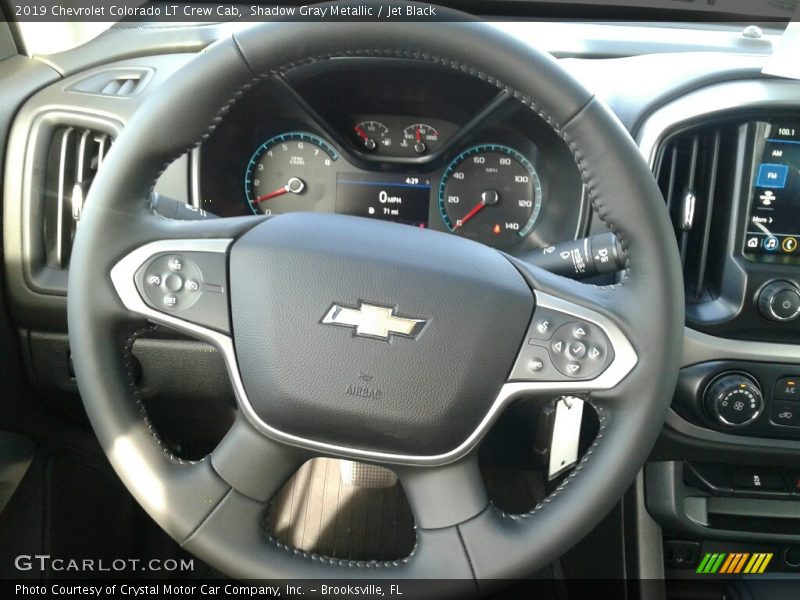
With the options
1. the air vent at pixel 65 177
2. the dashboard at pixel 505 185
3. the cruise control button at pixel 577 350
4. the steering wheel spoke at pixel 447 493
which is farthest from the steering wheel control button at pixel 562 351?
the air vent at pixel 65 177

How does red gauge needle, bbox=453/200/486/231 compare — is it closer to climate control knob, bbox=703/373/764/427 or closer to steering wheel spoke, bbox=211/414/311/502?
climate control knob, bbox=703/373/764/427

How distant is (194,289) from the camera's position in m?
1.03

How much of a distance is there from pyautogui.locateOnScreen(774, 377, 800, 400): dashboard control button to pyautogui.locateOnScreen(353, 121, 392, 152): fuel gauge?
0.80m

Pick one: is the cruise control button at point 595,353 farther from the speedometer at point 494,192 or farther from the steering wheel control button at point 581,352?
the speedometer at point 494,192

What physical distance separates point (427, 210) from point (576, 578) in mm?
904

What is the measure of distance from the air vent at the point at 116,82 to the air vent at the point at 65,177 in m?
0.07

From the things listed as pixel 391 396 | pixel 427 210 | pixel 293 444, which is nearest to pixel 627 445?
pixel 391 396

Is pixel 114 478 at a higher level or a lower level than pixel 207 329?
lower

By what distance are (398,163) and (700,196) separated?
53 cm

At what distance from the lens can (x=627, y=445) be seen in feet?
3.19

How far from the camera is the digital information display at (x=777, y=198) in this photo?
1.33 metres

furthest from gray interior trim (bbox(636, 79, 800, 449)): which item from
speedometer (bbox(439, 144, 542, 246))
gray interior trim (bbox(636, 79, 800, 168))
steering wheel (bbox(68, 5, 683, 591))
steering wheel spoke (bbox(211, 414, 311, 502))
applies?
steering wheel spoke (bbox(211, 414, 311, 502))

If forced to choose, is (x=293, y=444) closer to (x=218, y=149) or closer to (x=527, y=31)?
(x=218, y=149)

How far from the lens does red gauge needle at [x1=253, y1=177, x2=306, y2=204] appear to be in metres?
1.49
